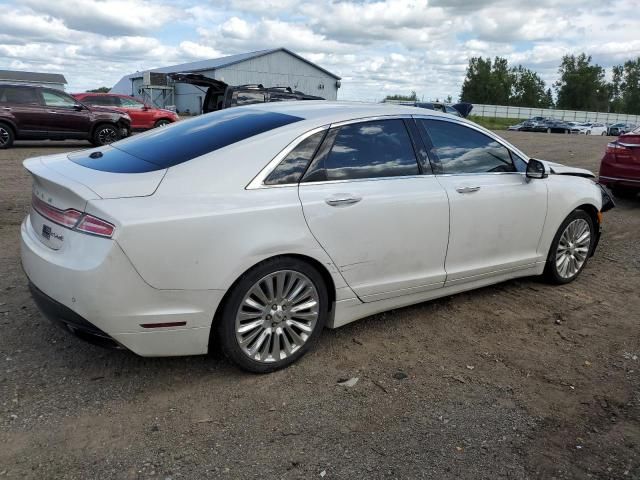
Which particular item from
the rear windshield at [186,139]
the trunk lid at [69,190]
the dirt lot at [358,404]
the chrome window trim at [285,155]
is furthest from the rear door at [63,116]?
the chrome window trim at [285,155]

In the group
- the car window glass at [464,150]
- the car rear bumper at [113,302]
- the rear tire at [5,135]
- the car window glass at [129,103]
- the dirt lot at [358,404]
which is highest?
the car window glass at [464,150]

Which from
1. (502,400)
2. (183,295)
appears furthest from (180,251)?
(502,400)

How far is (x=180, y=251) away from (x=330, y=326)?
1202 mm

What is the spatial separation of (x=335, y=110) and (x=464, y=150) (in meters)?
1.13

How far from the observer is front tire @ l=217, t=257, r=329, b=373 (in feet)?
10.4

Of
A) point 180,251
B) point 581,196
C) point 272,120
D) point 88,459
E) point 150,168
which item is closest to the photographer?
point 88,459

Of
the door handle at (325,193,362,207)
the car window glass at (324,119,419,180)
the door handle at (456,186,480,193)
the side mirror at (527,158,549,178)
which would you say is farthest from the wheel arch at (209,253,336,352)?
the side mirror at (527,158,549,178)

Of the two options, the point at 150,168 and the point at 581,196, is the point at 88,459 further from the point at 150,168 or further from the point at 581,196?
the point at 581,196

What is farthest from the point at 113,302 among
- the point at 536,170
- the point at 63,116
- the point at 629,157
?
the point at 63,116

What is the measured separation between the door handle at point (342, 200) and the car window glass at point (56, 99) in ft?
44.6

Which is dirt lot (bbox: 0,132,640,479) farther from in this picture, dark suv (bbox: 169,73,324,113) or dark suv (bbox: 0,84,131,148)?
dark suv (bbox: 0,84,131,148)

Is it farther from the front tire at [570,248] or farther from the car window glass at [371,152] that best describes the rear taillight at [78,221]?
the front tire at [570,248]

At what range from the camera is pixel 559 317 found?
443 cm

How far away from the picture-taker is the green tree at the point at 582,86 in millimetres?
98188
